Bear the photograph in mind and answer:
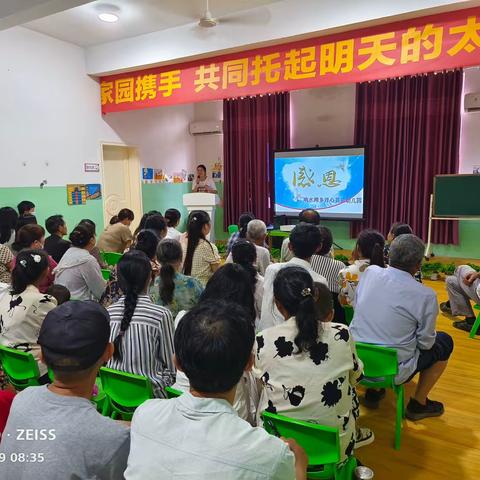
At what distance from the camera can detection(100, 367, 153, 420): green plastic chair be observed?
171 centimetres

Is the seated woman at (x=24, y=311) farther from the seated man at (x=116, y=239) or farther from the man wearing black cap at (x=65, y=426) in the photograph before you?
the seated man at (x=116, y=239)

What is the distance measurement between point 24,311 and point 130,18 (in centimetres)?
433

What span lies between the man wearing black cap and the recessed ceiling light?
16.4ft

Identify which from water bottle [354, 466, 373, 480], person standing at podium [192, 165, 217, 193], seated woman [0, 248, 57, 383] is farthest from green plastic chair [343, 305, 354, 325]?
person standing at podium [192, 165, 217, 193]

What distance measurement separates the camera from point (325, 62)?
438cm

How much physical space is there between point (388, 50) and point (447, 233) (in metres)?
3.29

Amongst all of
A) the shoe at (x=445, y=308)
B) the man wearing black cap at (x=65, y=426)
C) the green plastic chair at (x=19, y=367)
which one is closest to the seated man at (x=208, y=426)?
the man wearing black cap at (x=65, y=426)

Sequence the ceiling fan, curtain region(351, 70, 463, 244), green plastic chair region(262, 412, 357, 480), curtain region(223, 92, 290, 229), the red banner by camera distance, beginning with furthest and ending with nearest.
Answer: curtain region(223, 92, 290, 229) → curtain region(351, 70, 463, 244) → the ceiling fan → the red banner → green plastic chair region(262, 412, 357, 480)

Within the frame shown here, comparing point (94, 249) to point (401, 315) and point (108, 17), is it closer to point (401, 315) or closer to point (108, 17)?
point (401, 315)

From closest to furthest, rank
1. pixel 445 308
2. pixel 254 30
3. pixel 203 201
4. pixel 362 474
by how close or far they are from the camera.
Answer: pixel 362 474
pixel 445 308
pixel 254 30
pixel 203 201

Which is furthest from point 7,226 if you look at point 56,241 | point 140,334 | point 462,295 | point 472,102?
point 472,102

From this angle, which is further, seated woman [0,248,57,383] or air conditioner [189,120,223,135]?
air conditioner [189,120,223,135]

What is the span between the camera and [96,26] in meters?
5.43

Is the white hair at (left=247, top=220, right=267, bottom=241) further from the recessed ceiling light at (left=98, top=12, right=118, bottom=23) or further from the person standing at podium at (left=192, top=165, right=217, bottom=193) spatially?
the person standing at podium at (left=192, top=165, right=217, bottom=193)
